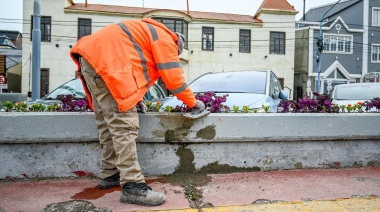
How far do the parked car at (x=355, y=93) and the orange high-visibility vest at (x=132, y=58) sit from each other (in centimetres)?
668

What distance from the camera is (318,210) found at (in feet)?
8.13

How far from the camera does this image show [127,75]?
2.47m

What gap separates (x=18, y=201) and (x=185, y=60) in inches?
877

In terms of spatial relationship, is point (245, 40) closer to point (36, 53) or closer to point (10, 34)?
point (36, 53)

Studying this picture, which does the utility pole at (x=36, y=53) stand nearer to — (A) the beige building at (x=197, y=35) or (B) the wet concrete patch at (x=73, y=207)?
(B) the wet concrete patch at (x=73, y=207)

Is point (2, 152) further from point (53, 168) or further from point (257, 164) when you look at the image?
point (257, 164)

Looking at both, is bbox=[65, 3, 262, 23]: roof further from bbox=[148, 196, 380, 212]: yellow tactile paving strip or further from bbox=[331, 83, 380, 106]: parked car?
bbox=[148, 196, 380, 212]: yellow tactile paving strip

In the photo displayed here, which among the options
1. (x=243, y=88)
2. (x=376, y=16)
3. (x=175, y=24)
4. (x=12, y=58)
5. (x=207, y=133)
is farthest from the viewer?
(x=376, y=16)

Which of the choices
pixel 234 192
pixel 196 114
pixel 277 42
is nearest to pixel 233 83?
pixel 196 114

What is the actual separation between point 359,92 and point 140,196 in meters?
7.97

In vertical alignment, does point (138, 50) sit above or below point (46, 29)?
below

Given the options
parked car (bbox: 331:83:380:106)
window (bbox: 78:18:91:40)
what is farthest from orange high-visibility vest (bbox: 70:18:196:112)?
window (bbox: 78:18:91:40)

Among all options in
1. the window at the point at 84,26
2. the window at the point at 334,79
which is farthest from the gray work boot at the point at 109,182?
the window at the point at 334,79

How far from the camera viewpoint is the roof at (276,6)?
86.1 feet
